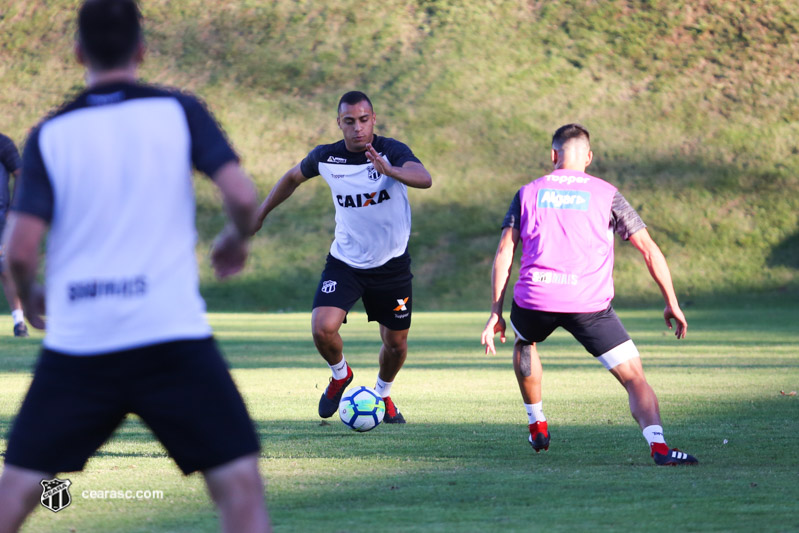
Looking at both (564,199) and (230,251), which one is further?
(564,199)

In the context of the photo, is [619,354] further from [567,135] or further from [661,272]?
[567,135]

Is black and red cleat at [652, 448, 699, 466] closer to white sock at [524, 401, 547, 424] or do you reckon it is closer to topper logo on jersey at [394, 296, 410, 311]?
white sock at [524, 401, 547, 424]

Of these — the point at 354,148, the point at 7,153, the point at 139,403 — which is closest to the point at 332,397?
the point at 354,148

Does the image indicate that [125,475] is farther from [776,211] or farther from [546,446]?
[776,211]

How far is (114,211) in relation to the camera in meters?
3.24

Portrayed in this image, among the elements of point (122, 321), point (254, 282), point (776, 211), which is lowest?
point (254, 282)

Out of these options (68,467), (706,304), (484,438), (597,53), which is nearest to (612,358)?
(484,438)

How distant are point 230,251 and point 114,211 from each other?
0.39 metres

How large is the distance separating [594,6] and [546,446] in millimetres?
37707

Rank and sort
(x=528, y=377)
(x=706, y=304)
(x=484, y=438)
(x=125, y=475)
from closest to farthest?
(x=125, y=475) → (x=528, y=377) → (x=484, y=438) → (x=706, y=304)

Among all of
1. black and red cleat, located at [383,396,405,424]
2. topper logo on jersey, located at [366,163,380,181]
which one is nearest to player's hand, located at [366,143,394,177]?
topper logo on jersey, located at [366,163,380,181]

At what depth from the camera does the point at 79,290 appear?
3256 millimetres

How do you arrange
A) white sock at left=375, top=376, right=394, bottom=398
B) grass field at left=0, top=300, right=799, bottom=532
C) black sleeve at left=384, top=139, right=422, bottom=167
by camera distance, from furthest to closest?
white sock at left=375, top=376, right=394, bottom=398 < black sleeve at left=384, top=139, right=422, bottom=167 < grass field at left=0, top=300, right=799, bottom=532

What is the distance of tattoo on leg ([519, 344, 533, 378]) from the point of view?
718 centimetres
